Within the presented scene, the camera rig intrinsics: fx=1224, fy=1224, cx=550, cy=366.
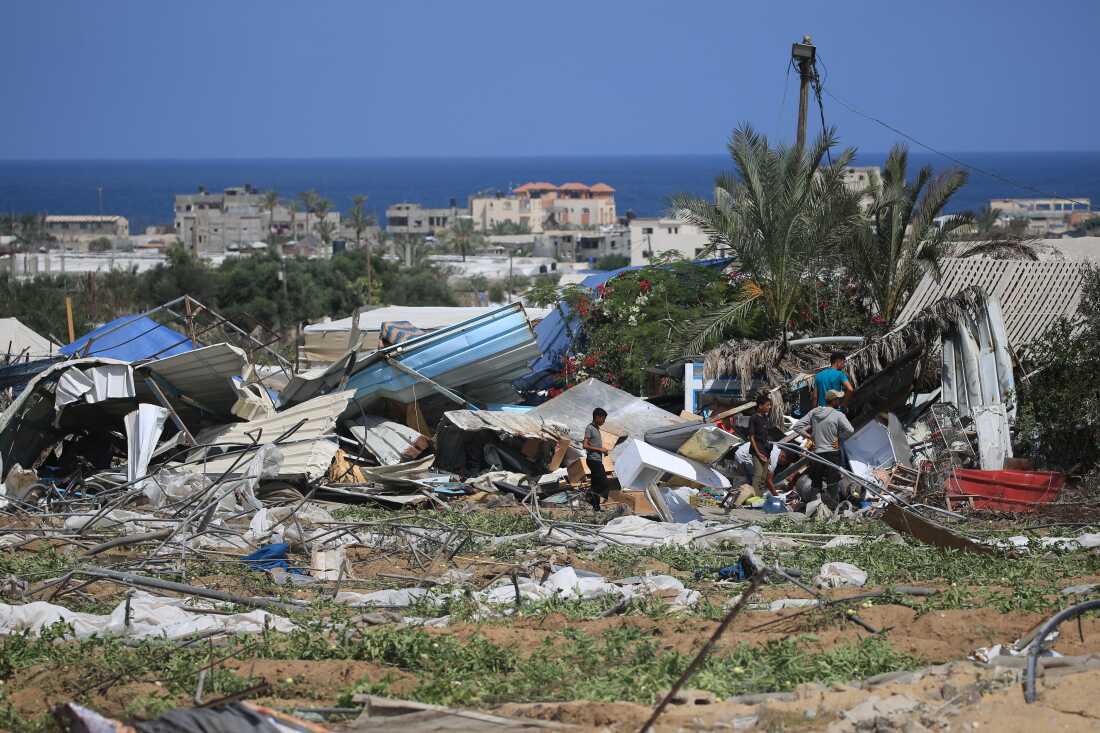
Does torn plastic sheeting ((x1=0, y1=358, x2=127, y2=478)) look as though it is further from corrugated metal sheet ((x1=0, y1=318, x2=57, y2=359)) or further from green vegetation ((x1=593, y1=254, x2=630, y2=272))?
green vegetation ((x1=593, y1=254, x2=630, y2=272))

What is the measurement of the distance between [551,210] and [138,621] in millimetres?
171157

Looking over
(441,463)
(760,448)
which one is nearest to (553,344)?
(441,463)

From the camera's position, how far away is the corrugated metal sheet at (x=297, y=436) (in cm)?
1237

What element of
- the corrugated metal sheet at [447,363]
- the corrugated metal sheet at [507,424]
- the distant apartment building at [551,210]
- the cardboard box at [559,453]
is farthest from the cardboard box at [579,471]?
the distant apartment building at [551,210]

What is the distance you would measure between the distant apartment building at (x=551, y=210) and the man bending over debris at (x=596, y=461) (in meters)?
155

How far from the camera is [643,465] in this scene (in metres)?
11.9

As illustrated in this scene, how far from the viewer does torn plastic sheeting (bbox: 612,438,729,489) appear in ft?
39.0

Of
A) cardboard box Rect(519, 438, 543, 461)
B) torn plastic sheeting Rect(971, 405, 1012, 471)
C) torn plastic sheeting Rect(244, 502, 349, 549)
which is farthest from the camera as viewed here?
cardboard box Rect(519, 438, 543, 461)

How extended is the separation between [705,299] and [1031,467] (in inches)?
273

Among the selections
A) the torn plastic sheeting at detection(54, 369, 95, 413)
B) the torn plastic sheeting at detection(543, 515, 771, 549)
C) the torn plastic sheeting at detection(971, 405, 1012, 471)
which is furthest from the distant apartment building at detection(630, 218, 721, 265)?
the torn plastic sheeting at detection(543, 515, 771, 549)

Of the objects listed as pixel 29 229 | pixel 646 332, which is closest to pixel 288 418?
pixel 646 332

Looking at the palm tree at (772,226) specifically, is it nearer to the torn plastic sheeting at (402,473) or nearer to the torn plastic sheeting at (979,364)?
the torn plastic sheeting at (979,364)

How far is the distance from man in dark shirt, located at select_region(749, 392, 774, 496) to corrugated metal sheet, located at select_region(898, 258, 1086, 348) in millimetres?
3248

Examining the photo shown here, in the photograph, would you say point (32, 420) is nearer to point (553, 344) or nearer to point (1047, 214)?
point (553, 344)
